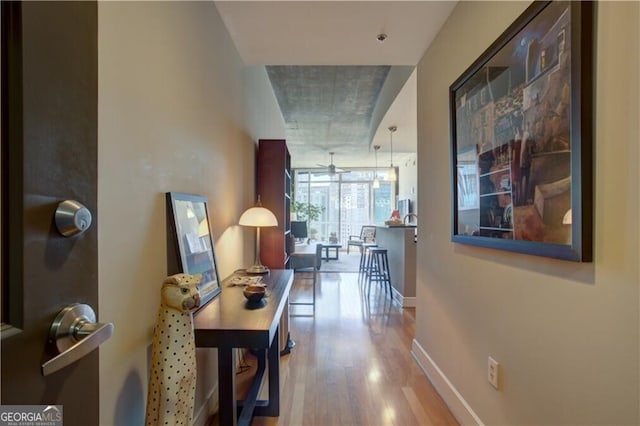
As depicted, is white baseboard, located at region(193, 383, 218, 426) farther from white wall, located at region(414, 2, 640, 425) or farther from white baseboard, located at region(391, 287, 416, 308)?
white baseboard, located at region(391, 287, 416, 308)

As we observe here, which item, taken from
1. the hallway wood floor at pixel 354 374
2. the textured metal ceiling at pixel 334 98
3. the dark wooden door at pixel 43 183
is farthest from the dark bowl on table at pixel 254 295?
the textured metal ceiling at pixel 334 98

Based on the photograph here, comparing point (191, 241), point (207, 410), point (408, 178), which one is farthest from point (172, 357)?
point (408, 178)

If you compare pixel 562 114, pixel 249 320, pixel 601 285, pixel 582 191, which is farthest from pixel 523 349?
pixel 249 320

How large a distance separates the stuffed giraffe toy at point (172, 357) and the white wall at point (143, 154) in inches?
4.3

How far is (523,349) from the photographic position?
1396 mm

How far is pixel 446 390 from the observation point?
2.10 metres

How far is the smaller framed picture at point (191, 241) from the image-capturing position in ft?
4.74

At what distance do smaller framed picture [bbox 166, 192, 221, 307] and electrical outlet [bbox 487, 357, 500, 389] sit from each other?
1.51 meters

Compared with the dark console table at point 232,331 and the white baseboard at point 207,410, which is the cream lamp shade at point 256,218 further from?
the white baseboard at point 207,410

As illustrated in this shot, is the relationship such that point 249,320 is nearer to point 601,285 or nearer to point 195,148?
point 195,148

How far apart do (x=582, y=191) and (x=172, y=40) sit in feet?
5.82

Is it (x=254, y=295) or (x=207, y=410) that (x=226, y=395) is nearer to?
(x=254, y=295)

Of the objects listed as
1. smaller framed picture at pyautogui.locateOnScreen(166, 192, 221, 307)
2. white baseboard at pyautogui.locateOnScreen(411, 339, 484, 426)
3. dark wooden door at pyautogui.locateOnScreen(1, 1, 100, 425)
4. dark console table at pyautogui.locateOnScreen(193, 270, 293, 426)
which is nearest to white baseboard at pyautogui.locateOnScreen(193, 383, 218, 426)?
dark console table at pyautogui.locateOnScreen(193, 270, 293, 426)

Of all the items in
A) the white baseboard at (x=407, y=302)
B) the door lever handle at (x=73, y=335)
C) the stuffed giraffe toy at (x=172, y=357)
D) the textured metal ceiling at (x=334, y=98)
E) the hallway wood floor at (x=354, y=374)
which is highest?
the textured metal ceiling at (x=334, y=98)
